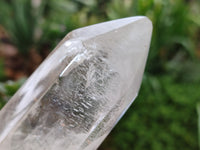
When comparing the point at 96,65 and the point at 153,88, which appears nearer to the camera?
the point at 96,65

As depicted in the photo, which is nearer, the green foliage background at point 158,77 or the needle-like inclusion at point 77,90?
the needle-like inclusion at point 77,90

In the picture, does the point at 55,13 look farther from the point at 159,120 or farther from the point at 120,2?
the point at 159,120

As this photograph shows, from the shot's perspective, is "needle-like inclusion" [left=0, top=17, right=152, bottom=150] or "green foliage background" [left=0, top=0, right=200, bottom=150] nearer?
"needle-like inclusion" [left=0, top=17, right=152, bottom=150]

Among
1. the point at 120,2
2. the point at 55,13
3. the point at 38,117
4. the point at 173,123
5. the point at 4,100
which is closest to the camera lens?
the point at 38,117

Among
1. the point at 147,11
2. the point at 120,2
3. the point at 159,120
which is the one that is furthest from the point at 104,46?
the point at 120,2

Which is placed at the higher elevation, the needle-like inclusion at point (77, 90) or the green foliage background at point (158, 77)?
the needle-like inclusion at point (77, 90)
